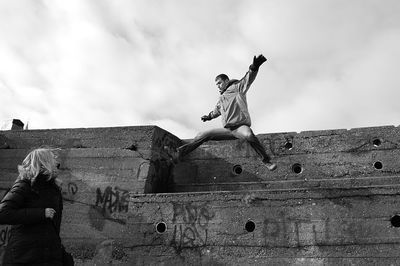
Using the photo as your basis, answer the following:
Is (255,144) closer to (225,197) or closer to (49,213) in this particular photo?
(225,197)

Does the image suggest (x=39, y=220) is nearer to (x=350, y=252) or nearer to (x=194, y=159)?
(x=350, y=252)

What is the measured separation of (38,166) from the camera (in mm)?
3732

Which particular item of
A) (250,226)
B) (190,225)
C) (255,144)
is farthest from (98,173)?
(250,226)

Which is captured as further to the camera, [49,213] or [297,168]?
[297,168]

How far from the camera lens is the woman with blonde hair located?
3.45 metres

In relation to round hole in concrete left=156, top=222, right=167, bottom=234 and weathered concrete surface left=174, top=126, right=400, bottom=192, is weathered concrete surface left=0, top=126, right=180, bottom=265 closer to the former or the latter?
round hole in concrete left=156, top=222, right=167, bottom=234

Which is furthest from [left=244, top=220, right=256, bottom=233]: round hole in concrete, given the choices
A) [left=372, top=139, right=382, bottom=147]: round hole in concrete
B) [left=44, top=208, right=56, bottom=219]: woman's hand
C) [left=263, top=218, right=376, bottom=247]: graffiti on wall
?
[left=44, top=208, right=56, bottom=219]: woman's hand

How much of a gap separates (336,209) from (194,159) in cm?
338

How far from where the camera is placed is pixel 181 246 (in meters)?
7.66

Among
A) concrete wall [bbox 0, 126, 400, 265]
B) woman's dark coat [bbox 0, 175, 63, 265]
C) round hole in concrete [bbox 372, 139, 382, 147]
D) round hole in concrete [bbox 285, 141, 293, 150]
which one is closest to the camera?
woman's dark coat [bbox 0, 175, 63, 265]

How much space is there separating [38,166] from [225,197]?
4.51 metres

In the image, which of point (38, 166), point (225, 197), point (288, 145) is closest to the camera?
point (38, 166)

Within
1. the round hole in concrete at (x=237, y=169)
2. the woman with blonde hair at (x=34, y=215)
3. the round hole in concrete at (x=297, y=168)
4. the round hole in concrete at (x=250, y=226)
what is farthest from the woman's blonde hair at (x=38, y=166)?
the round hole in concrete at (x=297, y=168)

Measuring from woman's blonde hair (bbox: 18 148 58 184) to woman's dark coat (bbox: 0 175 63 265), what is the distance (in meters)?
0.05
